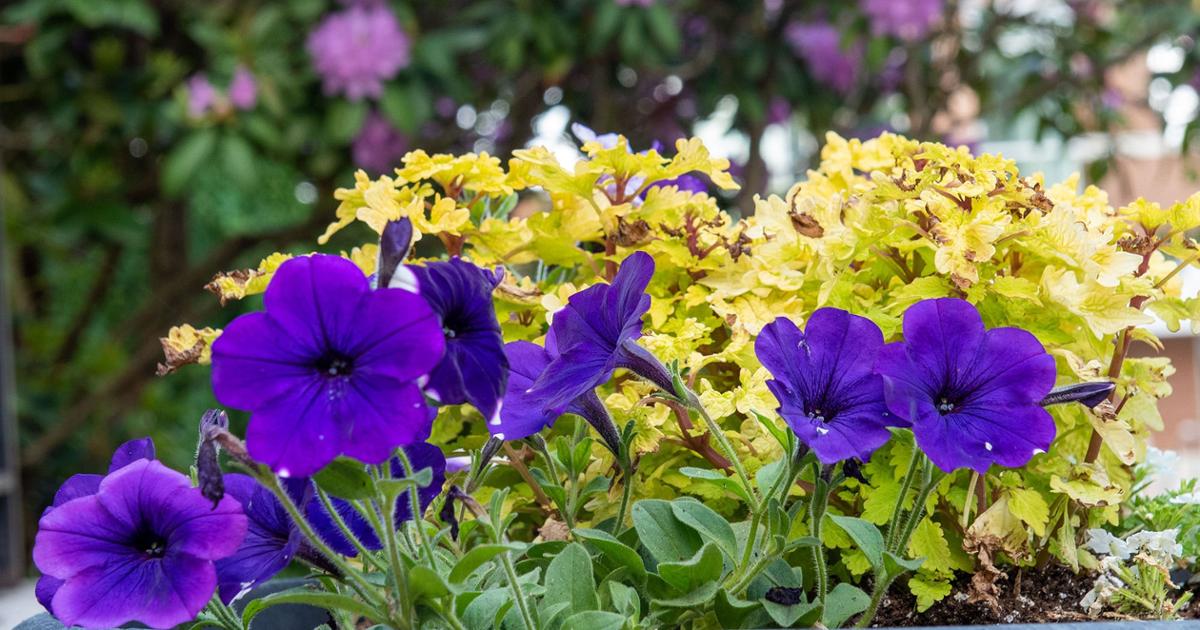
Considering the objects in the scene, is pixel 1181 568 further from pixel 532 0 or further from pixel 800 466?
pixel 532 0

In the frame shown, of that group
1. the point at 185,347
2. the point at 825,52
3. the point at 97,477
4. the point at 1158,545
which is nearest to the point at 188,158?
the point at 825,52

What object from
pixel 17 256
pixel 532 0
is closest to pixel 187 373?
pixel 17 256

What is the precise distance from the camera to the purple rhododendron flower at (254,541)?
574 mm

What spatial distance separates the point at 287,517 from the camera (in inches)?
22.9

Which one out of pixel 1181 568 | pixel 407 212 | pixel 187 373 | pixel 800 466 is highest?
pixel 187 373

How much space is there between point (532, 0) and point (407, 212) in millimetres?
1850

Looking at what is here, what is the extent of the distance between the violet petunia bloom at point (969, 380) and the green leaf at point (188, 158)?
210cm

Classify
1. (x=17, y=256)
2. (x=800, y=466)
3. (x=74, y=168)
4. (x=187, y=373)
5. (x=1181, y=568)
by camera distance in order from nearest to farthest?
(x=800, y=466) < (x=1181, y=568) < (x=74, y=168) < (x=17, y=256) < (x=187, y=373)

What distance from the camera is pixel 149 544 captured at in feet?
1.75

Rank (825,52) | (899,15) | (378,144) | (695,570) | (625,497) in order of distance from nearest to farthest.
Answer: (695,570)
(625,497)
(899,15)
(378,144)
(825,52)

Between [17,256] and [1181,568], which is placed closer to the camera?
[1181,568]

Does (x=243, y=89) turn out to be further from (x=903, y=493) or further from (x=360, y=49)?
(x=903, y=493)

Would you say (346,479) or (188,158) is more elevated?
(188,158)

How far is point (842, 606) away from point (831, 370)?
139 mm
